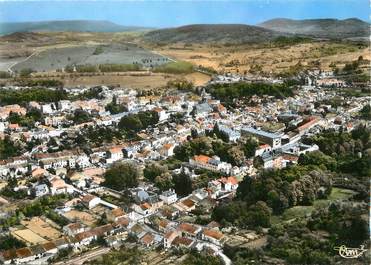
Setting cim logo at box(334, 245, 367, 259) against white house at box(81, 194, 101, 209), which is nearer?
cim logo at box(334, 245, 367, 259)

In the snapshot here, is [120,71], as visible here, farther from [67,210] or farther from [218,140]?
[67,210]

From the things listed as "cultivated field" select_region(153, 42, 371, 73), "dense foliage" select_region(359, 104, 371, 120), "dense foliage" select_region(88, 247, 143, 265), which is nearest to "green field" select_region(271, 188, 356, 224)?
"dense foliage" select_region(88, 247, 143, 265)

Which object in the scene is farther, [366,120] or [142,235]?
[366,120]

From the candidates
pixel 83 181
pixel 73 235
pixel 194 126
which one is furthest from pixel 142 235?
pixel 194 126

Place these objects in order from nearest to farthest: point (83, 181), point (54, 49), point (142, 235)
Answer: point (142, 235)
point (83, 181)
point (54, 49)

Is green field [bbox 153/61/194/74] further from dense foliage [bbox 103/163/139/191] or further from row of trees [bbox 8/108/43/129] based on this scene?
dense foliage [bbox 103/163/139/191]

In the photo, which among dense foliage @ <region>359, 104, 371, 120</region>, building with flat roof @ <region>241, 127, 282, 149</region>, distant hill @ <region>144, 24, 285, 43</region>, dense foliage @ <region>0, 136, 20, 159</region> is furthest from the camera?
distant hill @ <region>144, 24, 285, 43</region>

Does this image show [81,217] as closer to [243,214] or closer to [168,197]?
[168,197]
